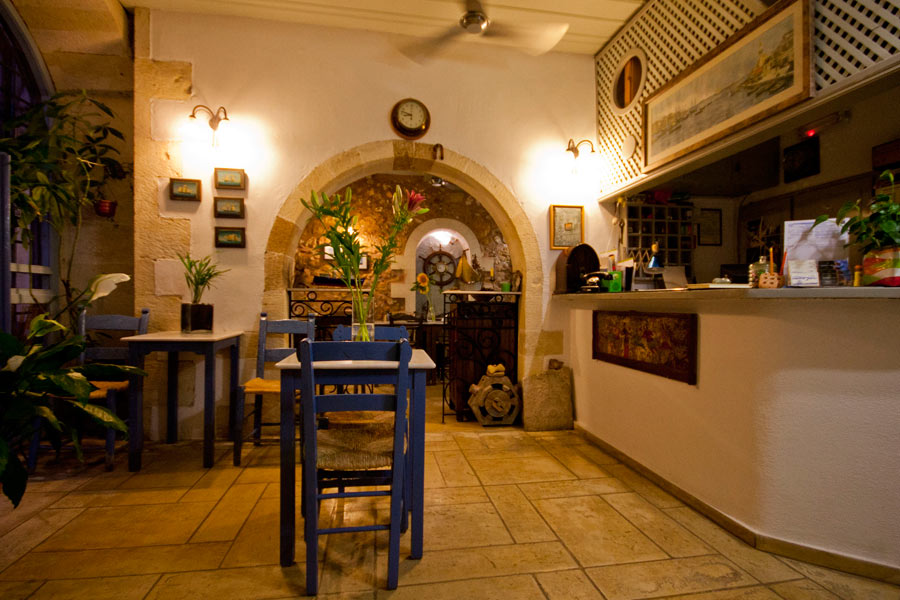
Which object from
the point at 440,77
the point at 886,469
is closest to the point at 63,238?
the point at 440,77

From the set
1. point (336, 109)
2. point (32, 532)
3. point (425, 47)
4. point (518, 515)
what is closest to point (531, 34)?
point (425, 47)

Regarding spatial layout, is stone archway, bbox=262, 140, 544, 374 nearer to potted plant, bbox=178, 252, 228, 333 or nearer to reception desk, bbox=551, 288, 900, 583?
potted plant, bbox=178, 252, 228, 333

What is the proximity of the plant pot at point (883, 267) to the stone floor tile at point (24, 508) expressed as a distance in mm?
3668

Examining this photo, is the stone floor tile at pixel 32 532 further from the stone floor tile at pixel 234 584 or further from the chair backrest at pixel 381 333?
the chair backrest at pixel 381 333

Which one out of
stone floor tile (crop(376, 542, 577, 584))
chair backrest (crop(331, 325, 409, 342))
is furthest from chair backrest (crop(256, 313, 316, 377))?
stone floor tile (crop(376, 542, 577, 584))

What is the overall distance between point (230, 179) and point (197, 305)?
990mm

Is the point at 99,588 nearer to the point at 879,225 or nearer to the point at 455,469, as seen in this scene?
the point at 455,469

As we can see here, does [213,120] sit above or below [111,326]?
→ above

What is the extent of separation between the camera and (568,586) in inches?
60.9

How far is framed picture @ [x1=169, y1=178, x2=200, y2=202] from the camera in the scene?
313 cm

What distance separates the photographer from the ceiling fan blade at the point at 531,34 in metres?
3.14

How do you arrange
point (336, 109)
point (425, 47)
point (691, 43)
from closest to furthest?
point (691, 43) < point (336, 109) < point (425, 47)

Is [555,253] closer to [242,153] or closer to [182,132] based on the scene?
[242,153]

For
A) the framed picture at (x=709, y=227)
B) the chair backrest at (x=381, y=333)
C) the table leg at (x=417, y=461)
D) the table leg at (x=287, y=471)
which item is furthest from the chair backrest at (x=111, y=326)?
the framed picture at (x=709, y=227)
